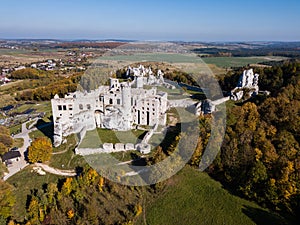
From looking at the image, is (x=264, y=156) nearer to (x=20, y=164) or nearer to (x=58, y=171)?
(x=58, y=171)

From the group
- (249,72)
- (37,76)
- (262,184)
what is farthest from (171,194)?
(37,76)

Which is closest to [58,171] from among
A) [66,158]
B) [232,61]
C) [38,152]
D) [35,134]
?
[66,158]

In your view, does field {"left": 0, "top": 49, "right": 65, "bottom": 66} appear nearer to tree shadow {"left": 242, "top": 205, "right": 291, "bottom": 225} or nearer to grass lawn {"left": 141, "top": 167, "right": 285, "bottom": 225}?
grass lawn {"left": 141, "top": 167, "right": 285, "bottom": 225}

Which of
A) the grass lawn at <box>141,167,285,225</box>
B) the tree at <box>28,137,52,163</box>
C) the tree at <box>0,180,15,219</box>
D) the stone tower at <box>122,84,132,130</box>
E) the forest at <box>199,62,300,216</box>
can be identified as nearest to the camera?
the grass lawn at <box>141,167,285,225</box>

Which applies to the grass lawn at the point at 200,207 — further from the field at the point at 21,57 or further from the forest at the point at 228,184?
the field at the point at 21,57

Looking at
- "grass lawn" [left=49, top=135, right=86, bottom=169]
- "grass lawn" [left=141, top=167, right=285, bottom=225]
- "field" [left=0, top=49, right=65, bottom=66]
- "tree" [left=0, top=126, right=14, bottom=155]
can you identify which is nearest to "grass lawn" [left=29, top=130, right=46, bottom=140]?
"tree" [left=0, top=126, right=14, bottom=155]

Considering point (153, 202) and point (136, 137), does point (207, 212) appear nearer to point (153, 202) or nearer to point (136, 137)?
point (153, 202)
